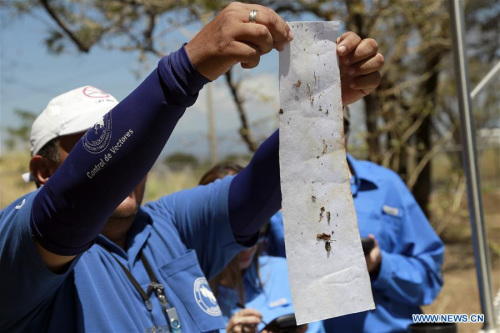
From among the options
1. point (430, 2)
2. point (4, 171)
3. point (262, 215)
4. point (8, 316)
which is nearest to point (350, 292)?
point (262, 215)

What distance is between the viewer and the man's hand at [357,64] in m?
1.36

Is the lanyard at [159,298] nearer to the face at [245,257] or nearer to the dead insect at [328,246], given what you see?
the dead insect at [328,246]

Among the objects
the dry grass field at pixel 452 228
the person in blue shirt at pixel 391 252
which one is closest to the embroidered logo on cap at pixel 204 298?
the person in blue shirt at pixel 391 252

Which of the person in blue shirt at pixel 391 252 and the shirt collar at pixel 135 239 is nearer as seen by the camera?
the shirt collar at pixel 135 239

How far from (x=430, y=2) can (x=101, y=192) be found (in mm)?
5044

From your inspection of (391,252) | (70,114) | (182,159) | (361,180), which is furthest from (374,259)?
(182,159)

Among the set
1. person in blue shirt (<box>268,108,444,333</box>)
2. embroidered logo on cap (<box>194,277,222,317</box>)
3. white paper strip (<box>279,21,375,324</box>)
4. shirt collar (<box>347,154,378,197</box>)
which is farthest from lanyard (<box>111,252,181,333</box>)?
shirt collar (<box>347,154,378,197</box>)

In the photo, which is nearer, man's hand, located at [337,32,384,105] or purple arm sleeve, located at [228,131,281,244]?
man's hand, located at [337,32,384,105]

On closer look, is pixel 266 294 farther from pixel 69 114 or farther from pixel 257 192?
pixel 69 114

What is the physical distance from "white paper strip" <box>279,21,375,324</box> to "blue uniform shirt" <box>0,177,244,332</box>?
489 millimetres

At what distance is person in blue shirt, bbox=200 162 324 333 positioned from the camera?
8.33ft

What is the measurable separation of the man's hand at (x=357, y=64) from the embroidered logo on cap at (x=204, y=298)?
67 centimetres

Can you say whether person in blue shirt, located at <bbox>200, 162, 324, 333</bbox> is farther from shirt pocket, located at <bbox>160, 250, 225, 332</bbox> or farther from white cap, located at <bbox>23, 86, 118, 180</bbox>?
A: white cap, located at <bbox>23, 86, 118, 180</bbox>

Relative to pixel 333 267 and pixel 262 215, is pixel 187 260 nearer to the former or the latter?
pixel 262 215
